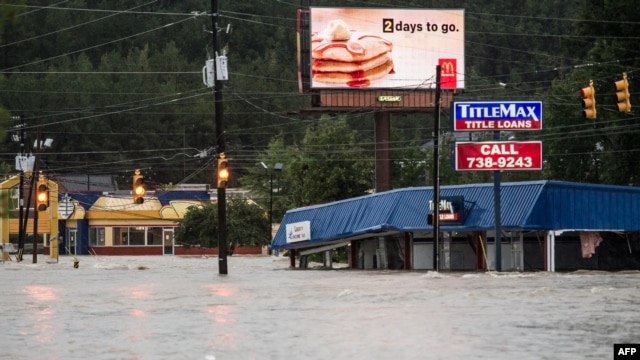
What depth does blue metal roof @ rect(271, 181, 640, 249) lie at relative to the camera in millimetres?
54938

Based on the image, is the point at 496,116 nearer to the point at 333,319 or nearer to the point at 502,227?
the point at 502,227

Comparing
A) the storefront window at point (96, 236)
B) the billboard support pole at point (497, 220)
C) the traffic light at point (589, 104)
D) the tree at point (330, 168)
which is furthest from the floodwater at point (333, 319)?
the storefront window at point (96, 236)

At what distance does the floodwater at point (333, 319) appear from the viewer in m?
22.5

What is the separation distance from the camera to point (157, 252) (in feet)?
417

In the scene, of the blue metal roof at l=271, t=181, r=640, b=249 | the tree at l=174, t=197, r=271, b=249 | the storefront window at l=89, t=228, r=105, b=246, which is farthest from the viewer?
the storefront window at l=89, t=228, r=105, b=246

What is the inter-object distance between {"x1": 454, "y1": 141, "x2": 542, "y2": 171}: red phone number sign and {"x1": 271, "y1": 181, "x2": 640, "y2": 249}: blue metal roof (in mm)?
1107

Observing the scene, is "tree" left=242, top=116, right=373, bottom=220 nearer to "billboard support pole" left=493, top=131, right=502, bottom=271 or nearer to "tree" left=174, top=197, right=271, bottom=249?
"tree" left=174, top=197, right=271, bottom=249

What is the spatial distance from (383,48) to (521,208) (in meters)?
23.6

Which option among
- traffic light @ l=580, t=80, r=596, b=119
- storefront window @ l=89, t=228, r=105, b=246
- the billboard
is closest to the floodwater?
traffic light @ l=580, t=80, r=596, b=119

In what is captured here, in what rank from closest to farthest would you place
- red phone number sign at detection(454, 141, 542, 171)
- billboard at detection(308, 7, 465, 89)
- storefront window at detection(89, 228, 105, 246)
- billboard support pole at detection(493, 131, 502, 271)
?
billboard support pole at detection(493, 131, 502, 271) < red phone number sign at detection(454, 141, 542, 171) < billboard at detection(308, 7, 465, 89) < storefront window at detection(89, 228, 105, 246)

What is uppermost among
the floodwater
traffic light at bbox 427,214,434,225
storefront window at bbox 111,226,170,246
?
traffic light at bbox 427,214,434,225

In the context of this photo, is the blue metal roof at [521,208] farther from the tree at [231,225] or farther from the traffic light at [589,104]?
the tree at [231,225]

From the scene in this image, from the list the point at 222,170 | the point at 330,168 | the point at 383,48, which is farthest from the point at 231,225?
the point at 222,170

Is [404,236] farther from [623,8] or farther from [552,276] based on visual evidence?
[623,8]
